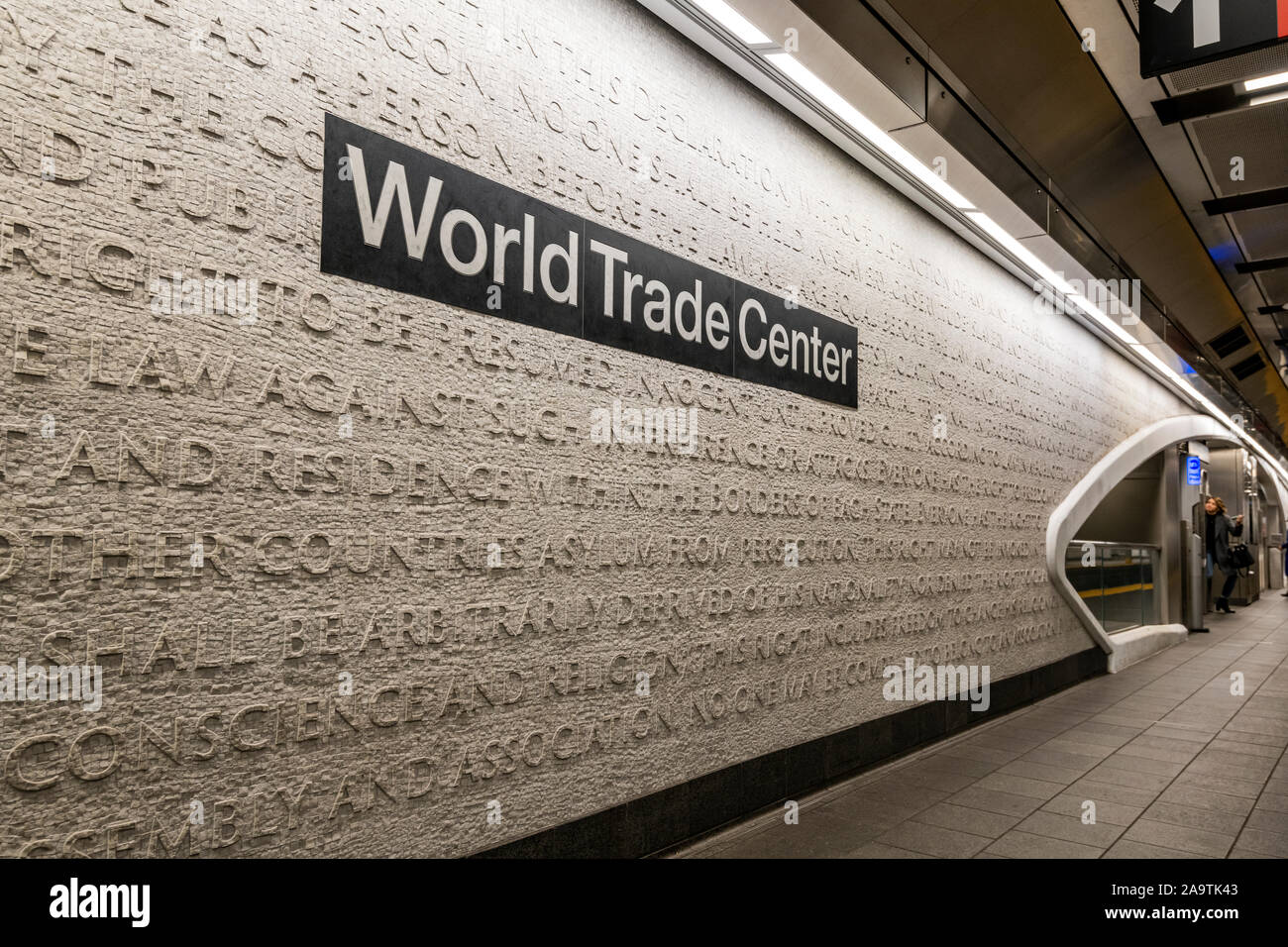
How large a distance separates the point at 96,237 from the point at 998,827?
355cm

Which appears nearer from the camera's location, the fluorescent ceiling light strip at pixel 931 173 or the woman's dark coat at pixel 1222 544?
the fluorescent ceiling light strip at pixel 931 173

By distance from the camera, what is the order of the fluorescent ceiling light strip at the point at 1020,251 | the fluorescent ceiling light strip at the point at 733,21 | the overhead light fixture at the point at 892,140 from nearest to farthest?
the fluorescent ceiling light strip at the point at 733,21 < the overhead light fixture at the point at 892,140 < the fluorescent ceiling light strip at the point at 1020,251

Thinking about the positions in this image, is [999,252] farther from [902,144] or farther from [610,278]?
[610,278]

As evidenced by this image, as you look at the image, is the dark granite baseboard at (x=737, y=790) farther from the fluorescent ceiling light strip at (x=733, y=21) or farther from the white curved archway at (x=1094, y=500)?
the fluorescent ceiling light strip at (x=733, y=21)

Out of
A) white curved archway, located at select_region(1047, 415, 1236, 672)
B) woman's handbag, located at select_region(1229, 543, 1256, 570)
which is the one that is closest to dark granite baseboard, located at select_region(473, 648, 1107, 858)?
white curved archway, located at select_region(1047, 415, 1236, 672)

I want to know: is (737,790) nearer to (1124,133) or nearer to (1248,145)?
(1124,133)

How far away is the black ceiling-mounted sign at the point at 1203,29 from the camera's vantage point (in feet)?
8.87

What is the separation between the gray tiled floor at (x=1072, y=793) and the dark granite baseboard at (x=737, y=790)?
72 millimetres

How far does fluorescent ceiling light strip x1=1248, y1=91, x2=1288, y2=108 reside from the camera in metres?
4.02

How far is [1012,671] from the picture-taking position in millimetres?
5852

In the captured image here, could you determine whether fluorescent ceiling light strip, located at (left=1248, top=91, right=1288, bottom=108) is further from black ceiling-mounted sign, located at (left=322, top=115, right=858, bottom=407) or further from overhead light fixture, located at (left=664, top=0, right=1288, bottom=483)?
black ceiling-mounted sign, located at (left=322, top=115, right=858, bottom=407)

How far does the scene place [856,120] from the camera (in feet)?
12.5

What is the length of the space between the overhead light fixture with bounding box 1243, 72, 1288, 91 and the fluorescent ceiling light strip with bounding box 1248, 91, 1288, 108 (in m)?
0.07

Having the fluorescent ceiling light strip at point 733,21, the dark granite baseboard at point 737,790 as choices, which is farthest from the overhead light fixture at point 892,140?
the dark granite baseboard at point 737,790
